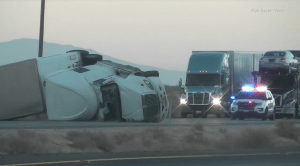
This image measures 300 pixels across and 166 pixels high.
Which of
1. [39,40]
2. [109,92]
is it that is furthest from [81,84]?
[39,40]

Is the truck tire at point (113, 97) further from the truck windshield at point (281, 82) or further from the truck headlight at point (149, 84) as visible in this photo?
the truck windshield at point (281, 82)

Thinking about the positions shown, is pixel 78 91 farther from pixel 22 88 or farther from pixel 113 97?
pixel 22 88

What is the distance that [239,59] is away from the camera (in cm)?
→ 4359

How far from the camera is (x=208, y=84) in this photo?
4094 centimetres

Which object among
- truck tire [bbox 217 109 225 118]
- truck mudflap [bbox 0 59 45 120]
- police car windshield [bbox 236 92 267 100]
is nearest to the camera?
truck mudflap [bbox 0 59 45 120]

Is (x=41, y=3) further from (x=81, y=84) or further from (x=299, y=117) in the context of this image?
(x=299, y=117)

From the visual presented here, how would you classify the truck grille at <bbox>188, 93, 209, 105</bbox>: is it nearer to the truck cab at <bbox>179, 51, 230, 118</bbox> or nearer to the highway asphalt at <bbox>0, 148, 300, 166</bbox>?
the truck cab at <bbox>179, 51, 230, 118</bbox>

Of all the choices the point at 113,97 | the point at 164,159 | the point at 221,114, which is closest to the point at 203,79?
the point at 221,114

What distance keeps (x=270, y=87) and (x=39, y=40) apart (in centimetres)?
1449

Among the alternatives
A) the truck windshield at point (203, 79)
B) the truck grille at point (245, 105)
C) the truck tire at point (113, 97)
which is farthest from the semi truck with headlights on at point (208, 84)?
the truck tire at point (113, 97)

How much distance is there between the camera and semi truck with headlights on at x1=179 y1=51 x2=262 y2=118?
133 feet

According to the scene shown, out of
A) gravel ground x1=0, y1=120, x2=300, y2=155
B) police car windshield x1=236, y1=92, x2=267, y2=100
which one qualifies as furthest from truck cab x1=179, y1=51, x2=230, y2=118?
gravel ground x1=0, y1=120, x2=300, y2=155

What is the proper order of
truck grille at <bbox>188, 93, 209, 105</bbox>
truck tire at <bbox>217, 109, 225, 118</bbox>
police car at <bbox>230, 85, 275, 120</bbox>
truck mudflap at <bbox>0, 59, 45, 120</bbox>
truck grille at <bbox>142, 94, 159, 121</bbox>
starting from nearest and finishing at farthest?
1. truck grille at <bbox>142, 94, 159, 121</bbox>
2. truck mudflap at <bbox>0, 59, 45, 120</bbox>
3. police car at <bbox>230, 85, 275, 120</bbox>
4. truck grille at <bbox>188, 93, 209, 105</bbox>
5. truck tire at <bbox>217, 109, 225, 118</bbox>

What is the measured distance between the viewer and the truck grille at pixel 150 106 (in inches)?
1226
